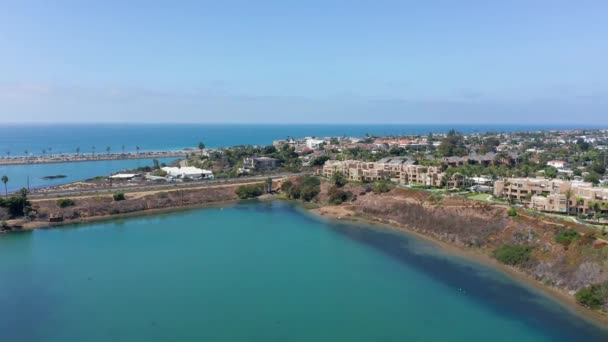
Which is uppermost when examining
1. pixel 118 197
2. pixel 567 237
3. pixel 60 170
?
pixel 60 170

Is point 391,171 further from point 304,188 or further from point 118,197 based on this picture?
point 118,197

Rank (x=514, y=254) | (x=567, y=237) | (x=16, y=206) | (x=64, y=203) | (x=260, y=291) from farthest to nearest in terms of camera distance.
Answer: (x=64, y=203)
(x=16, y=206)
(x=514, y=254)
(x=567, y=237)
(x=260, y=291)

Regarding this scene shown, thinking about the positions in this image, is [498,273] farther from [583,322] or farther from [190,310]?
[190,310]

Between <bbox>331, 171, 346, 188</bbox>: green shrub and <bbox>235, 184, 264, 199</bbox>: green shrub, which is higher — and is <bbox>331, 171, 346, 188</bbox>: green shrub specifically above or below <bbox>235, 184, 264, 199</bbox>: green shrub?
above

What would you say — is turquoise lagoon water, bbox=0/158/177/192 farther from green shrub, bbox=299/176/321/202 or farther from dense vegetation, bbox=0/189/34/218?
green shrub, bbox=299/176/321/202

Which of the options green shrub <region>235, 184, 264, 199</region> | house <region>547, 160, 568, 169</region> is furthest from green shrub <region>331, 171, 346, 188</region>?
house <region>547, 160, 568, 169</region>

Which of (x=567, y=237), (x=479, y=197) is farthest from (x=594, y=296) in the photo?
(x=479, y=197)

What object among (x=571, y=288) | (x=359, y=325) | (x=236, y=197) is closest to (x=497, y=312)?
(x=571, y=288)
